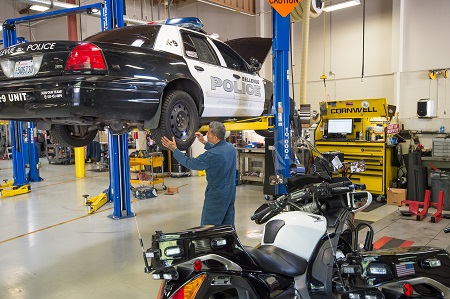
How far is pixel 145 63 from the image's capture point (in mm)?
2797

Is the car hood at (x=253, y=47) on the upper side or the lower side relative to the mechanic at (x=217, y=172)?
upper

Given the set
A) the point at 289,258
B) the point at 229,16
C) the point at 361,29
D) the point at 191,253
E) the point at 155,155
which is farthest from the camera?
the point at 229,16

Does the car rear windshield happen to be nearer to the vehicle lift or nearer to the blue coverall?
the blue coverall

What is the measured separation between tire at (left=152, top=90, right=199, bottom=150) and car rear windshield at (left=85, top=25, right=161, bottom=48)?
514 millimetres

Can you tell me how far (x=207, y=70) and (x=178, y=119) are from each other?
73 cm

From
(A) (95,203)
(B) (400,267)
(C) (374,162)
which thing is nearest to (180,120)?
(B) (400,267)

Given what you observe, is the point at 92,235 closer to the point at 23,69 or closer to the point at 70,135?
the point at 70,135

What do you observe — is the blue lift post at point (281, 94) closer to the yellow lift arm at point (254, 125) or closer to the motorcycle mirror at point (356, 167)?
the yellow lift arm at point (254, 125)

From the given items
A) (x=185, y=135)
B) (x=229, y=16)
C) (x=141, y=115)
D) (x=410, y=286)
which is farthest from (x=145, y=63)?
(x=229, y=16)

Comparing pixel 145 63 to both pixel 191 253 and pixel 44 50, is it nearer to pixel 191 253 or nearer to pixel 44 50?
pixel 44 50

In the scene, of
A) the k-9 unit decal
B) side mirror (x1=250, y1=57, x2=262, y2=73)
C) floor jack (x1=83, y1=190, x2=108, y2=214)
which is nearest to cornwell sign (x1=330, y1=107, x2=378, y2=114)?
side mirror (x1=250, y1=57, x2=262, y2=73)

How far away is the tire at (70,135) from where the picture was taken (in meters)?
3.32

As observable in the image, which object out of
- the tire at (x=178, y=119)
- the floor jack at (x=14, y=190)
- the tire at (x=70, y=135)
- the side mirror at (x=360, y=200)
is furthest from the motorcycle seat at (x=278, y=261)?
the floor jack at (x=14, y=190)

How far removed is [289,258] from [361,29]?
1002 centimetres
